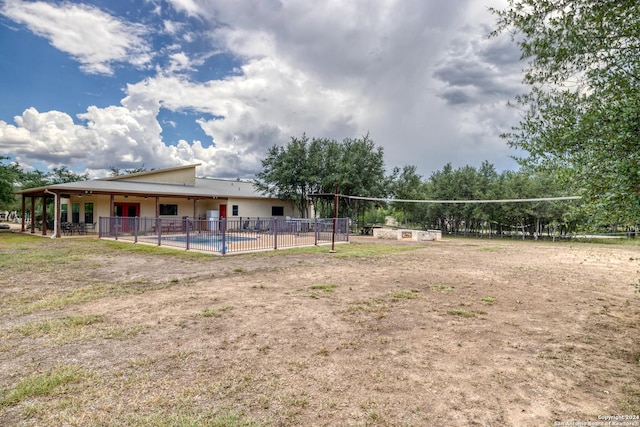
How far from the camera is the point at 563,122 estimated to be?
13.1 feet

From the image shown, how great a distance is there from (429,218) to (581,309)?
89.0ft

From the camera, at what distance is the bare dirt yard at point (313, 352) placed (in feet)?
9.05

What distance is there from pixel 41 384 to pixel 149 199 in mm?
23677

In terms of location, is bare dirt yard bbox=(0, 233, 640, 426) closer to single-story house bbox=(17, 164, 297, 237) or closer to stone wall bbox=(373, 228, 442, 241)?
single-story house bbox=(17, 164, 297, 237)

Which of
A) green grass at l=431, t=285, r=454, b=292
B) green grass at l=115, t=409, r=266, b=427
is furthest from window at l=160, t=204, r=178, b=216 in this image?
green grass at l=115, t=409, r=266, b=427

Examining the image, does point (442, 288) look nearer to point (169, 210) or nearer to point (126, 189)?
point (126, 189)

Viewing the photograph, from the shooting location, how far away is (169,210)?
2523cm

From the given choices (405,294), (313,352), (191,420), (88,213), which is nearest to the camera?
(191,420)

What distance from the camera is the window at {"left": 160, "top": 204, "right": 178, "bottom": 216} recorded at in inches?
980

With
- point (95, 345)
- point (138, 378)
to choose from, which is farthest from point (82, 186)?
point (138, 378)

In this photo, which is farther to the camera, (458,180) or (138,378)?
(458,180)

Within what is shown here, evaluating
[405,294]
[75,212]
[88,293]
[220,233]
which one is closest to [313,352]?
[405,294]

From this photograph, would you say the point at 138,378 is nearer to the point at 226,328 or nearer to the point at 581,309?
the point at 226,328

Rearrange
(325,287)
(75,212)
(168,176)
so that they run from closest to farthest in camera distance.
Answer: (325,287) < (75,212) < (168,176)
